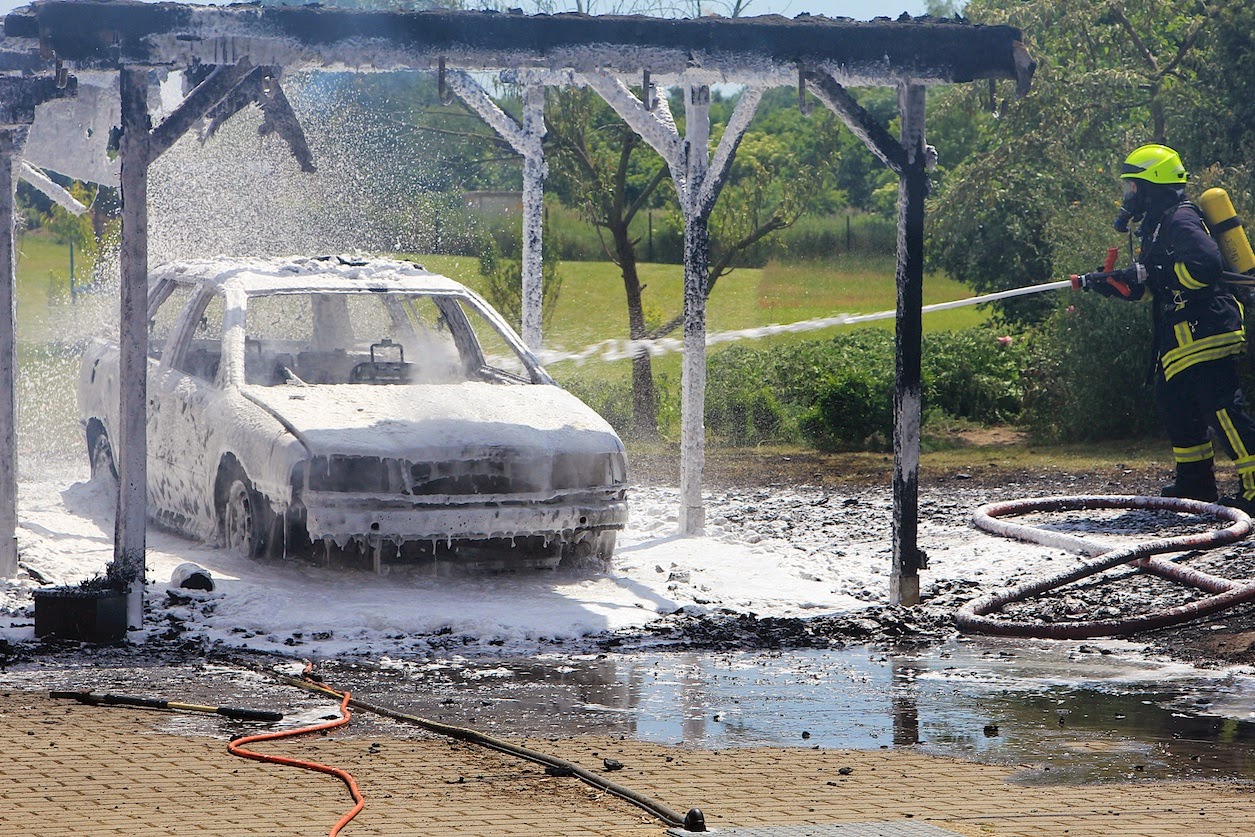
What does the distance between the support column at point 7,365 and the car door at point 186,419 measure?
1019 millimetres

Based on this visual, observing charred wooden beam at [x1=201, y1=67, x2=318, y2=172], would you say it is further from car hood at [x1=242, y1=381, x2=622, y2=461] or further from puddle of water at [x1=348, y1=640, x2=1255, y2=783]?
puddle of water at [x1=348, y1=640, x2=1255, y2=783]

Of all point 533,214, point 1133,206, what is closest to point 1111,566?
Answer: point 1133,206

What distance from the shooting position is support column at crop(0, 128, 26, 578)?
354 inches

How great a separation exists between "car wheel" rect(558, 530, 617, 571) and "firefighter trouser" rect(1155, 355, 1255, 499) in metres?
4.55

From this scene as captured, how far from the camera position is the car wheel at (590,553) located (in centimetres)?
941

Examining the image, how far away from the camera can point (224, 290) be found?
10.3 metres

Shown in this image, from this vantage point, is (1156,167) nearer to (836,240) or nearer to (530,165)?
(530,165)

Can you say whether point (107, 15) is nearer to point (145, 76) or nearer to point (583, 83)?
point (145, 76)

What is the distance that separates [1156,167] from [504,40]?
5.19 meters

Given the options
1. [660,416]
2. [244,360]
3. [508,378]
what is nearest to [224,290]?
[244,360]

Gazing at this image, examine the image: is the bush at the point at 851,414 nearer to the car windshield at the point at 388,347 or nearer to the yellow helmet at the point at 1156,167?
the yellow helmet at the point at 1156,167

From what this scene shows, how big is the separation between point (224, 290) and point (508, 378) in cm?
179

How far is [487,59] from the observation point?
28.1 feet

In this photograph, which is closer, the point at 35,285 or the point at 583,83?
the point at 583,83
